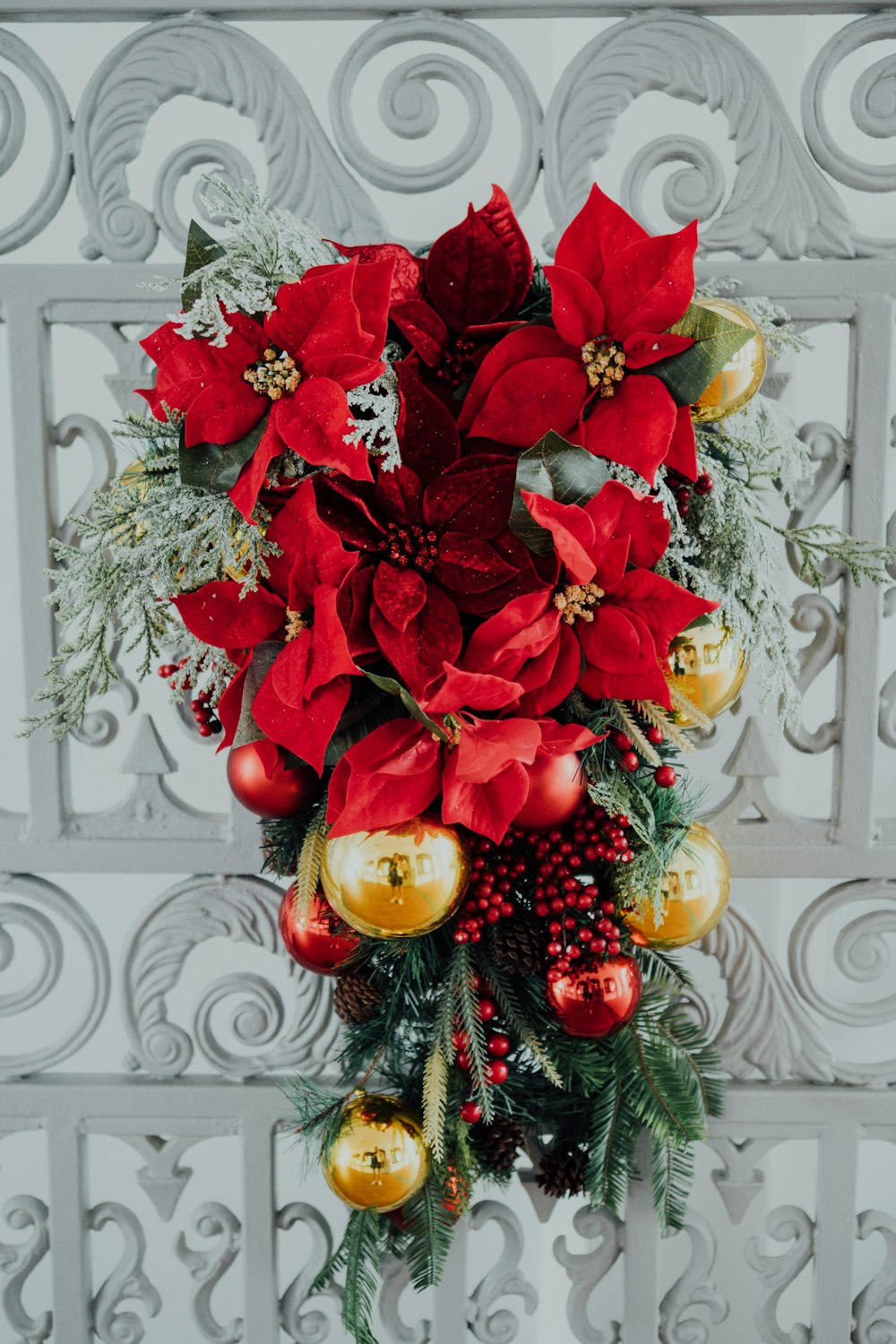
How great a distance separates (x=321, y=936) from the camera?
0.67 meters

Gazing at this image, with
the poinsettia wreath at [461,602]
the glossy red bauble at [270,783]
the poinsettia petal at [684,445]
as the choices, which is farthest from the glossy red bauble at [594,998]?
the poinsettia petal at [684,445]

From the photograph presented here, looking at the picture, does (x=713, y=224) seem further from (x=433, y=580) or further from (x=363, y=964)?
(x=363, y=964)

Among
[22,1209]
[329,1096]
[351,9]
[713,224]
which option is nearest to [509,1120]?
[329,1096]

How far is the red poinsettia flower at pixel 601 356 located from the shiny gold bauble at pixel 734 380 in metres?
0.08

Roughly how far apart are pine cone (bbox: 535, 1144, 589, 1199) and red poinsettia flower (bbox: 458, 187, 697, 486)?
0.57 m

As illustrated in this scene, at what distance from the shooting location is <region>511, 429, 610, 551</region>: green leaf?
48 centimetres

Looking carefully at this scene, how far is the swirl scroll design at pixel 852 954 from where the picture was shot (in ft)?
2.70

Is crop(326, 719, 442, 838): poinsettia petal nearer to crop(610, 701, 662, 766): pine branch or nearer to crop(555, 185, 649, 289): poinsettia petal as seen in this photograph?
crop(610, 701, 662, 766): pine branch

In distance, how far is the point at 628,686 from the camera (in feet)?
1.70

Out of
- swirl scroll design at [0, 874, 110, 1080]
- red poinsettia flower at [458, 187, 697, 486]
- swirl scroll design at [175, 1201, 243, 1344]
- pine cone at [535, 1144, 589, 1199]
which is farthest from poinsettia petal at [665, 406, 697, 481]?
swirl scroll design at [175, 1201, 243, 1344]

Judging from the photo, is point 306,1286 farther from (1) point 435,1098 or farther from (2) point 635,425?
(2) point 635,425

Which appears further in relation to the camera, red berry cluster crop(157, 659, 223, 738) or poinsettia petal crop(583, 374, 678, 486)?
red berry cluster crop(157, 659, 223, 738)

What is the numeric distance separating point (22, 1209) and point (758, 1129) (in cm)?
71

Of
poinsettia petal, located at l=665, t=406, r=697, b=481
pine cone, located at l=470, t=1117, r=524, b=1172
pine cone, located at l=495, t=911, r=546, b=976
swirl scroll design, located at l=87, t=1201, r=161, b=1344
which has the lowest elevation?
swirl scroll design, located at l=87, t=1201, r=161, b=1344
